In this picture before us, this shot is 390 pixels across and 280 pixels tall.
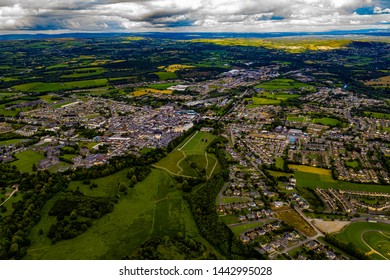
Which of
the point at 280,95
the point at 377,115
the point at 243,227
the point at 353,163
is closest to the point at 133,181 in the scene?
the point at 243,227

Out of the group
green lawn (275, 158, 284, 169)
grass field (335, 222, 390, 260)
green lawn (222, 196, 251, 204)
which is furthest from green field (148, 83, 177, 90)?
grass field (335, 222, 390, 260)

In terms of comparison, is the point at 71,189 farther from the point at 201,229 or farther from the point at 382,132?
the point at 382,132

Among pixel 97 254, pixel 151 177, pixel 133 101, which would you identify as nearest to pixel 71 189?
pixel 151 177

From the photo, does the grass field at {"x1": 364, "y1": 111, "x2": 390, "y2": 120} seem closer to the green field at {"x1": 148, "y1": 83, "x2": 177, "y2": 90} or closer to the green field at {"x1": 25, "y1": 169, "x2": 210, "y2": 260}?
the green field at {"x1": 25, "y1": 169, "x2": 210, "y2": 260}

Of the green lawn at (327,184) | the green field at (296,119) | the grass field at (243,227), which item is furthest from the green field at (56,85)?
the grass field at (243,227)

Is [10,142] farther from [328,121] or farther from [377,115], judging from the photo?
[377,115]
